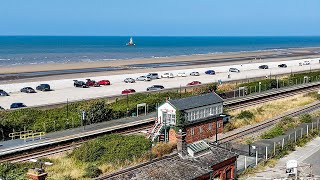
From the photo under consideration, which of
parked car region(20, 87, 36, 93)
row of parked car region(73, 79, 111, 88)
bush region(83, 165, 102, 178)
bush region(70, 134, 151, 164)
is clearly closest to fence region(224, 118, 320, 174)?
bush region(70, 134, 151, 164)

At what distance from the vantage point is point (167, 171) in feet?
75.7

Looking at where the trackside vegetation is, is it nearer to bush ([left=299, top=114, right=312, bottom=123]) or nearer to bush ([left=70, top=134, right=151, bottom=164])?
bush ([left=70, top=134, right=151, bottom=164])

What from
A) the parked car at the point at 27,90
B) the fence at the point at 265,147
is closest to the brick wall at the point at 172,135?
the fence at the point at 265,147

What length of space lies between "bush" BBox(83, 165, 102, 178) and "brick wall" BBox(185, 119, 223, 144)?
10.9 meters

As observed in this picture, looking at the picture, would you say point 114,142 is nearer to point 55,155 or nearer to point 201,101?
point 55,155

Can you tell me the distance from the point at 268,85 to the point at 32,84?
38890 mm

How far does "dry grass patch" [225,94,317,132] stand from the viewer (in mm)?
50688

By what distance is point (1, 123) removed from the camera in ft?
136

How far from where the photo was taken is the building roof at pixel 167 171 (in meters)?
22.0

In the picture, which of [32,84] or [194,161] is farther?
[32,84]

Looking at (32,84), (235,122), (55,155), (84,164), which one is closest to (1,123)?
(55,155)

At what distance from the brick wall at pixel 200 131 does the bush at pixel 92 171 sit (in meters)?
10.9

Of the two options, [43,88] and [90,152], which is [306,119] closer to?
[90,152]

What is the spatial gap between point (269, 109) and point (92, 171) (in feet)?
107
